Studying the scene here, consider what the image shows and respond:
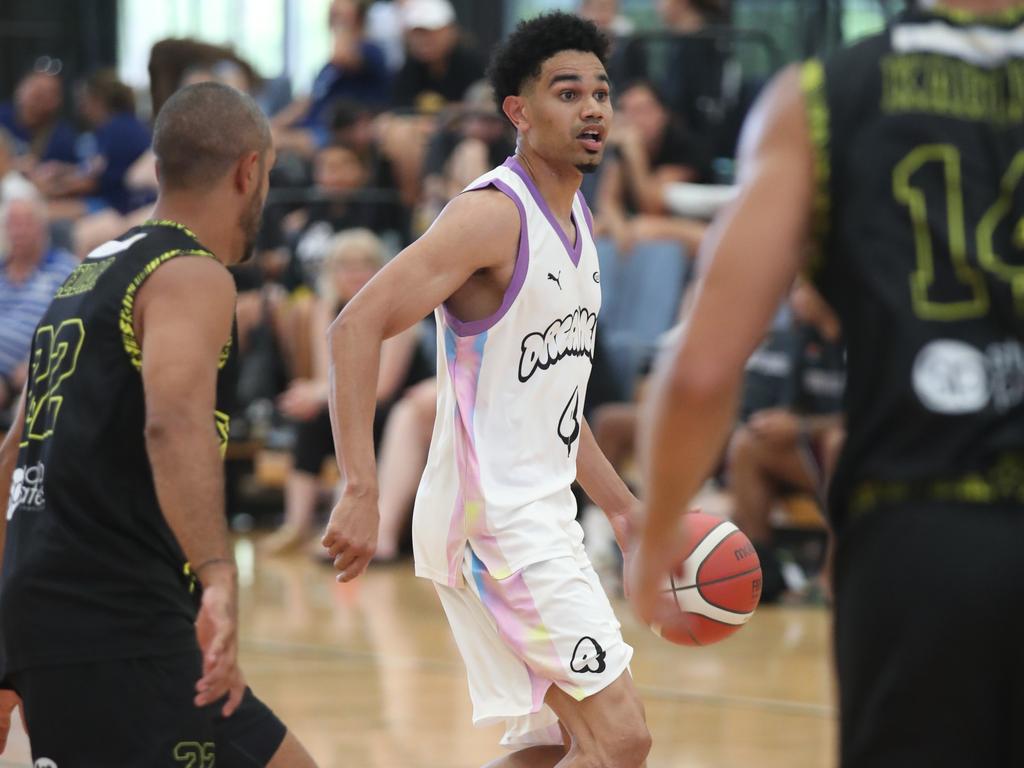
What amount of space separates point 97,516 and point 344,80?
9989mm

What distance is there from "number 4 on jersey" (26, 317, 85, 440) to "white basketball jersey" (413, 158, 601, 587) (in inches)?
38.2

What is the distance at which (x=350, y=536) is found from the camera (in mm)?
3451

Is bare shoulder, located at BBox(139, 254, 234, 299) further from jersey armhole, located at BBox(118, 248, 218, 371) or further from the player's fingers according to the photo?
the player's fingers

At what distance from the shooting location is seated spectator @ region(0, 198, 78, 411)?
10.4 metres

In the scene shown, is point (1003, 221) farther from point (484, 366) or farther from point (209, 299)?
point (484, 366)

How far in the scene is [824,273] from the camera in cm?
219

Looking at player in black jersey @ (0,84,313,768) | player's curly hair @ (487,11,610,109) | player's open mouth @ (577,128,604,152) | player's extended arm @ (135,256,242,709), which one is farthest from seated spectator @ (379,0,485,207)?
player's extended arm @ (135,256,242,709)

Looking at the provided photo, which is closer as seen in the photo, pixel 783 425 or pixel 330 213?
pixel 783 425

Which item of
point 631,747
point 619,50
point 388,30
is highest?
point 619,50

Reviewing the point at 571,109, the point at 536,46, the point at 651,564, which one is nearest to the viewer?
the point at 651,564

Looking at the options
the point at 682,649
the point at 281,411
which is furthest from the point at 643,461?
the point at 281,411

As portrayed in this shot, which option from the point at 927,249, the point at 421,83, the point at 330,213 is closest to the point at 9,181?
the point at 330,213

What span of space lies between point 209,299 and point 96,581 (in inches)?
23.6

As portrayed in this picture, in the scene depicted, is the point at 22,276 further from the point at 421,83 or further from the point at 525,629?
the point at 525,629
